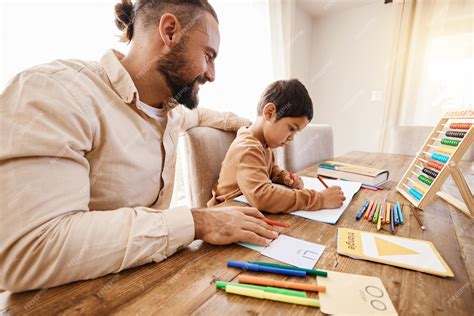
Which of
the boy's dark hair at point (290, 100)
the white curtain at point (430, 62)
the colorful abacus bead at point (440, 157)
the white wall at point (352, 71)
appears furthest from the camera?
the white wall at point (352, 71)

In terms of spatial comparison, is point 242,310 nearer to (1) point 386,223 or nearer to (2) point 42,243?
(2) point 42,243

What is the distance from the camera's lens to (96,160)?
2.03 ft

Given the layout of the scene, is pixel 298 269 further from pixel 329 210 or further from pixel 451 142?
pixel 451 142

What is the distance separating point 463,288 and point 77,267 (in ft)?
2.16

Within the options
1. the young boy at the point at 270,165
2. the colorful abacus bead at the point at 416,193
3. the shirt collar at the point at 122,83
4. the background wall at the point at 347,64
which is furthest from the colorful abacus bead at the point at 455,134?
the background wall at the point at 347,64

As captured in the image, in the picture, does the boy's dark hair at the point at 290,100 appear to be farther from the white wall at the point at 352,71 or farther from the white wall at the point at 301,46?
the white wall at the point at 352,71

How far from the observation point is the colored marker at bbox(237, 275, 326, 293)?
1.30ft

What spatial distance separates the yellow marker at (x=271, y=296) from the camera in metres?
0.37

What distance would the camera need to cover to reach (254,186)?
0.78 m

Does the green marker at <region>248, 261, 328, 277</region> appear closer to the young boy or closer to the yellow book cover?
the yellow book cover

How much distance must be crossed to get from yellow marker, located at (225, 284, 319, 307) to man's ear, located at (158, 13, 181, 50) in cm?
65

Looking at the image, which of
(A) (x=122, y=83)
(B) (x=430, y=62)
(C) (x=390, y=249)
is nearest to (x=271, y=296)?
(C) (x=390, y=249)

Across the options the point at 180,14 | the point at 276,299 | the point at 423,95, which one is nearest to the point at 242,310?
the point at 276,299

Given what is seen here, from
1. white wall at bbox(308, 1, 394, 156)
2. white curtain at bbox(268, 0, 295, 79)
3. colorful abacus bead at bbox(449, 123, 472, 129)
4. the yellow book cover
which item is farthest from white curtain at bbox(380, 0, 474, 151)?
the yellow book cover
